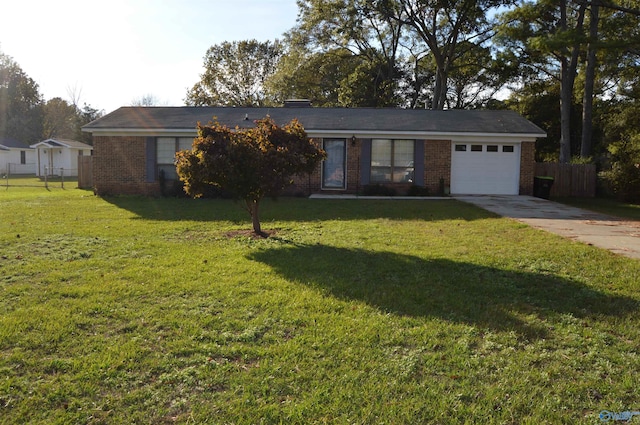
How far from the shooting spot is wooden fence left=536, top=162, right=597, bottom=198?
20.0 meters

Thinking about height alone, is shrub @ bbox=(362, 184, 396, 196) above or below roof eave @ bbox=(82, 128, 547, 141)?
below

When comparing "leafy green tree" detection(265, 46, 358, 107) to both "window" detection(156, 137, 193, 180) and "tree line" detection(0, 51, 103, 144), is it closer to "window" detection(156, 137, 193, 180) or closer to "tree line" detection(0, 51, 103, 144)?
"window" detection(156, 137, 193, 180)

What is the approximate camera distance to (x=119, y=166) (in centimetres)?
1881

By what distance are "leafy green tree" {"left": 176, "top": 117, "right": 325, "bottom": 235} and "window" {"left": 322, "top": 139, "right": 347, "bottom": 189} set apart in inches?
366

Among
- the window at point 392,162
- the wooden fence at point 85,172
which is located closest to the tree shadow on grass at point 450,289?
the window at point 392,162

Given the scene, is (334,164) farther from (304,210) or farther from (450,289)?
(450,289)

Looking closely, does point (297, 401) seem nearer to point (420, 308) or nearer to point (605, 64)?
point (420, 308)

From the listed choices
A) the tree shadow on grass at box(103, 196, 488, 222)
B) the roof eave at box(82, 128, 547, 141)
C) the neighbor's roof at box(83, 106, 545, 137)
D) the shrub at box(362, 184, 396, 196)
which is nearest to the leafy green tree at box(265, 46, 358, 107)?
the neighbor's roof at box(83, 106, 545, 137)

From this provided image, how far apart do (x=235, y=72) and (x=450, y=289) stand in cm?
4353

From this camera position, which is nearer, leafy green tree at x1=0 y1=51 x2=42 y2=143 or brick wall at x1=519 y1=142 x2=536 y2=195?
brick wall at x1=519 y1=142 x2=536 y2=195

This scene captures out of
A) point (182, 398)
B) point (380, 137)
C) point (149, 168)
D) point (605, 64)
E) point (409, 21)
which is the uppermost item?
point (409, 21)

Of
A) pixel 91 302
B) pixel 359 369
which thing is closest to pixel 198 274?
pixel 91 302

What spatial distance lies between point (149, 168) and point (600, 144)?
2445 centimetres

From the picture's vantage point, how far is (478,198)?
1719 centimetres
